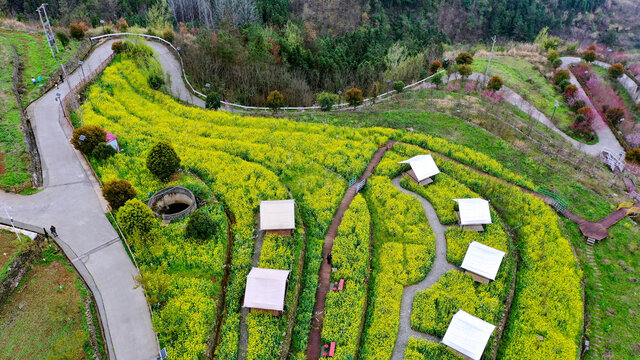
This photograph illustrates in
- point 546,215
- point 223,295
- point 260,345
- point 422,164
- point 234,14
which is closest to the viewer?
point 260,345

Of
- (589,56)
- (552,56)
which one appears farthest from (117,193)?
(589,56)

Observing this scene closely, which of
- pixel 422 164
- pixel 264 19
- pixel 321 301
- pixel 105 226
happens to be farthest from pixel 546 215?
pixel 264 19

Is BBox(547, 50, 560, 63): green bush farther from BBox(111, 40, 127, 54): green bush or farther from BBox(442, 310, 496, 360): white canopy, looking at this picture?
BBox(111, 40, 127, 54): green bush

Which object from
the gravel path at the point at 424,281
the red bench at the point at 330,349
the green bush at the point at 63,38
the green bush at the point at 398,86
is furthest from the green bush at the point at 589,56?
the green bush at the point at 63,38

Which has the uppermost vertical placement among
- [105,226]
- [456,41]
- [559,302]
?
[105,226]

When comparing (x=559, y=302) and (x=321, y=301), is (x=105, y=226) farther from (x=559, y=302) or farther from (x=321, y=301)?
(x=559, y=302)

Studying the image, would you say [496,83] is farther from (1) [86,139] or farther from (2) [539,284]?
(1) [86,139]
